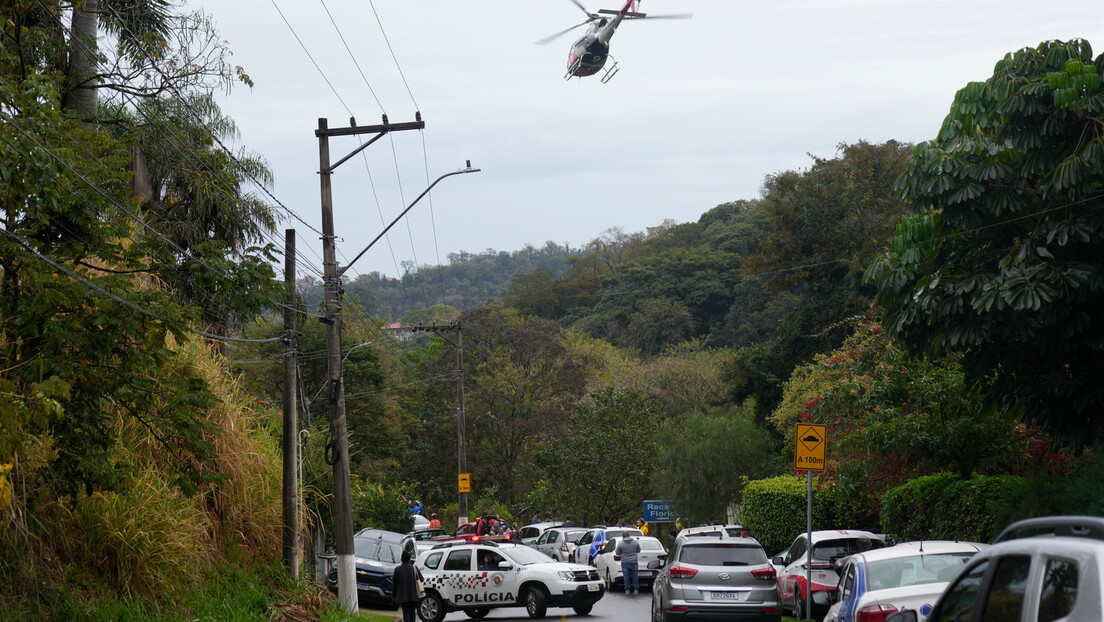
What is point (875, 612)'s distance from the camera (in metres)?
11.0

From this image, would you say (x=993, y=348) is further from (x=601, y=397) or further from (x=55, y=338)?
(x=601, y=397)

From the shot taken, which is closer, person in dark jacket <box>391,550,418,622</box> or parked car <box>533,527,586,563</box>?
person in dark jacket <box>391,550,418,622</box>

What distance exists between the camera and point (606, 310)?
8956cm

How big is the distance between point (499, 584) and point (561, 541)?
12.6m

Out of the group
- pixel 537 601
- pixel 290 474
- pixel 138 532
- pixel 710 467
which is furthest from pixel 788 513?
pixel 138 532

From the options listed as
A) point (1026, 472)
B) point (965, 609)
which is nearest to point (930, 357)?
point (1026, 472)

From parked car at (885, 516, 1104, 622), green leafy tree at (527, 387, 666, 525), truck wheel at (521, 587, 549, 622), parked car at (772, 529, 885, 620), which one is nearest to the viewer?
parked car at (885, 516, 1104, 622)

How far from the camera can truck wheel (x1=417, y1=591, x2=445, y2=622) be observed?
21828 mm

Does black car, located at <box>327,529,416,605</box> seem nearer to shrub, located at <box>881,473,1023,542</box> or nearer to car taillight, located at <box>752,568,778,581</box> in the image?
car taillight, located at <box>752,568,778,581</box>

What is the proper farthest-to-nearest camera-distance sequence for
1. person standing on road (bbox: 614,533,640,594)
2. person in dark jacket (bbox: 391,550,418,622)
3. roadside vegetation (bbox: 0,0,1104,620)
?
person standing on road (bbox: 614,533,640,594), person in dark jacket (bbox: 391,550,418,622), roadside vegetation (bbox: 0,0,1104,620)

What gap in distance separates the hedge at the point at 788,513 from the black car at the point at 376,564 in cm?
1102

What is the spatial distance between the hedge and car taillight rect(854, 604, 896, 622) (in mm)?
17296

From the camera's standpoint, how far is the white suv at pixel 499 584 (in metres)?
21.7

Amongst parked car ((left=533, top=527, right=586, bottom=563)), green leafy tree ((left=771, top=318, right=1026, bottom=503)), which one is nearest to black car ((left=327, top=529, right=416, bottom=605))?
parked car ((left=533, top=527, right=586, bottom=563))
